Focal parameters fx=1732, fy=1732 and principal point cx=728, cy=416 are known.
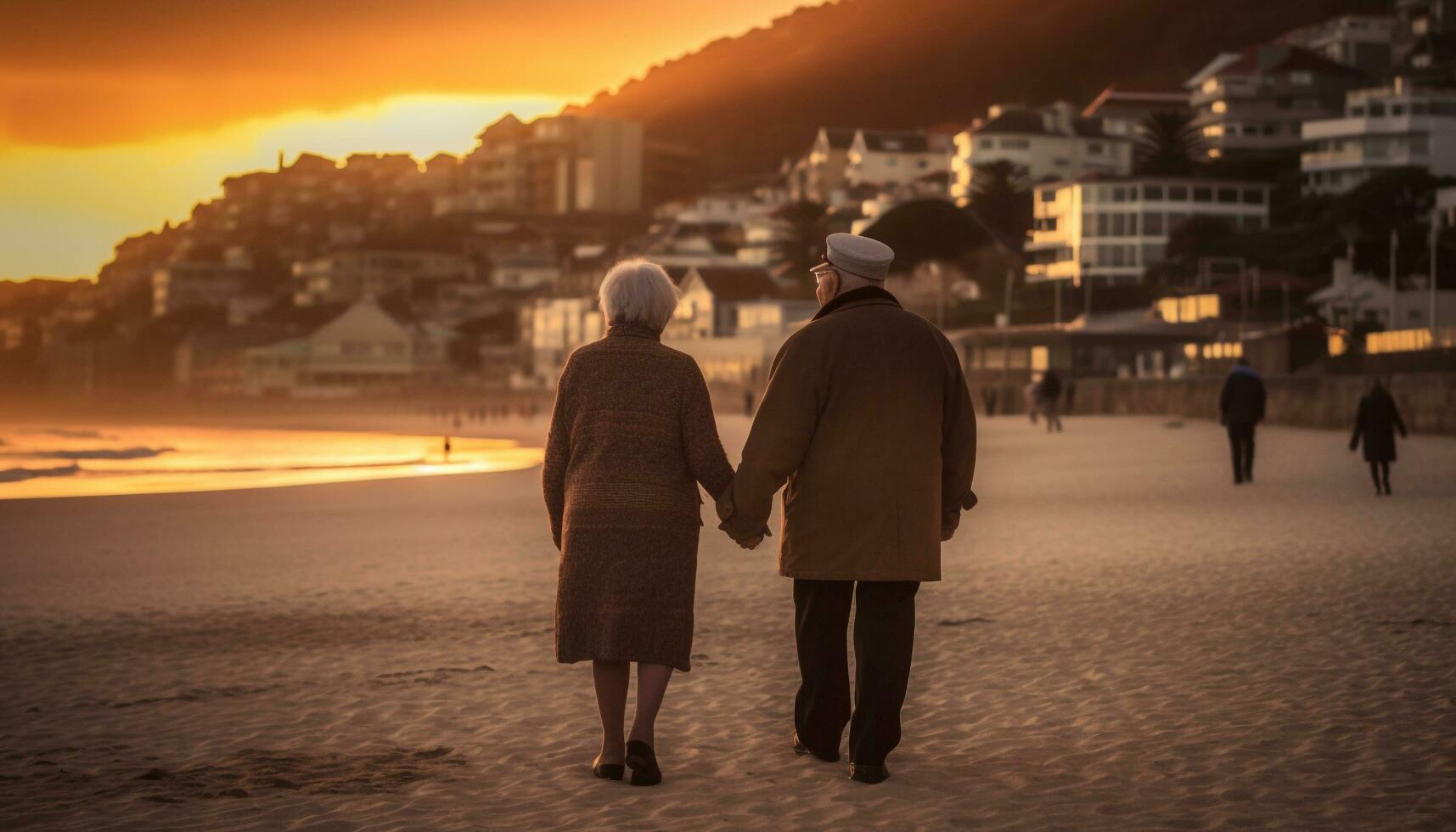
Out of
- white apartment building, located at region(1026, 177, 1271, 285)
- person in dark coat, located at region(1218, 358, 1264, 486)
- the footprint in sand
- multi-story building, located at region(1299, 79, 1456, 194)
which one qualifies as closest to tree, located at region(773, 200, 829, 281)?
white apartment building, located at region(1026, 177, 1271, 285)

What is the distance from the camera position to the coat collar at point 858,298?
587 cm

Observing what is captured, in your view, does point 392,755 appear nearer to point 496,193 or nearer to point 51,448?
point 51,448

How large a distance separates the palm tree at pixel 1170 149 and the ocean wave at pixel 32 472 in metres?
72.7

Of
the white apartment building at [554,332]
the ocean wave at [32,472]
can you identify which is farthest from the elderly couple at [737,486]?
the white apartment building at [554,332]

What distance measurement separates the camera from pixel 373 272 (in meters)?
156

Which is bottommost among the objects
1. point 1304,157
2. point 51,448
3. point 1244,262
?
point 51,448

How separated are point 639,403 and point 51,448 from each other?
51711mm

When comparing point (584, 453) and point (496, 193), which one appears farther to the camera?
point (496, 193)

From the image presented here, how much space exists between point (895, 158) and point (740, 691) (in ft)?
420

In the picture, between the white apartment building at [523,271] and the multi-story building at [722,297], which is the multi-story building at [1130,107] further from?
the white apartment building at [523,271]

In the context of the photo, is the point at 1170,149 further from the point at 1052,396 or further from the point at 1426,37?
the point at 1052,396

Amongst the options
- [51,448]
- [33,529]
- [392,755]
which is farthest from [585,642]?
[51,448]

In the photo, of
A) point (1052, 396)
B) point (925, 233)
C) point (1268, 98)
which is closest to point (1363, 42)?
point (1268, 98)

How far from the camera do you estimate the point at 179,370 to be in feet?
430
